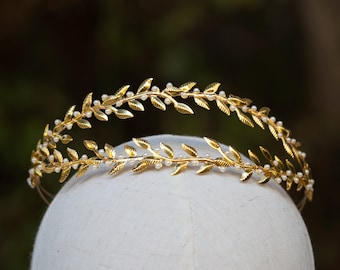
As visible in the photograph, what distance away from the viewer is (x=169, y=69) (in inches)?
81.2

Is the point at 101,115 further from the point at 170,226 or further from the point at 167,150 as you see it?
the point at 170,226

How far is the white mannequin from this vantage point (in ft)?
2.42

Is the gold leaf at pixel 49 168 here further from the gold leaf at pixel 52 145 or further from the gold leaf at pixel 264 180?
the gold leaf at pixel 264 180

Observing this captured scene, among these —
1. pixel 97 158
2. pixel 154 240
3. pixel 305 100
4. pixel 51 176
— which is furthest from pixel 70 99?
pixel 154 240

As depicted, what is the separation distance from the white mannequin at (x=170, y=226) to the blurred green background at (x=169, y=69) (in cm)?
117

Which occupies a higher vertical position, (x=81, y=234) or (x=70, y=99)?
(x=81, y=234)

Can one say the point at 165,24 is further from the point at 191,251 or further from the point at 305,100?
the point at 191,251

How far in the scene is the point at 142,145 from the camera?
85cm

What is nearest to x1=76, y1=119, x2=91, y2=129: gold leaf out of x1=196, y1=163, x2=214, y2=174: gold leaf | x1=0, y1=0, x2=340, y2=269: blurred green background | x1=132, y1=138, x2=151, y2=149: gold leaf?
x1=132, y1=138, x2=151, y2=149: gold leaf

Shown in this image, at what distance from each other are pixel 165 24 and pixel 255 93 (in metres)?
0.44
